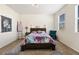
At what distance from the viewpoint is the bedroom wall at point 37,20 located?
8.94 feet

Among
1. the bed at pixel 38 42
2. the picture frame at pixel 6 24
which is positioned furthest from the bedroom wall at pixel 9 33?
the bed at pixel 38 42

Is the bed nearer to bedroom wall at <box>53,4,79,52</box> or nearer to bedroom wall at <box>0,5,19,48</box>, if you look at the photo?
bedroom wall at <box>53,4,79,52</box>

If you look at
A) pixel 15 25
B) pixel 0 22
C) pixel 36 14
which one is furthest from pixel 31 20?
pixel 0 22

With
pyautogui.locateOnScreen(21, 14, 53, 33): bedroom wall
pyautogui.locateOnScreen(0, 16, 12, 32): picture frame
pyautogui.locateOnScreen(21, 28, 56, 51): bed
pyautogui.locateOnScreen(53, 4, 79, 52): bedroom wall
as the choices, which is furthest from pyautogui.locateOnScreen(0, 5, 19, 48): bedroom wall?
pyautogui.locateOnScreen(53, 4, 79, 52): bedroom wall

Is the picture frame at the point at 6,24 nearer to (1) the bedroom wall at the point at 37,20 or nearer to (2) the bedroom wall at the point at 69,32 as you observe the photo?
(1) the bedroom wall at the point at 37,20

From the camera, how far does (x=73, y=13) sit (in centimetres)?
328

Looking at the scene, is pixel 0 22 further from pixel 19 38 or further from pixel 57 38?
pixel 57 38

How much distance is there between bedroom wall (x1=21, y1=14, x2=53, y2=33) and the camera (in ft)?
8.94

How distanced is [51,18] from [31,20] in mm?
541

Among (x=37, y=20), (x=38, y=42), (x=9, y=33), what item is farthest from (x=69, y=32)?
(x=9, y=33)

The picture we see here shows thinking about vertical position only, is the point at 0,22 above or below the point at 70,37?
above
